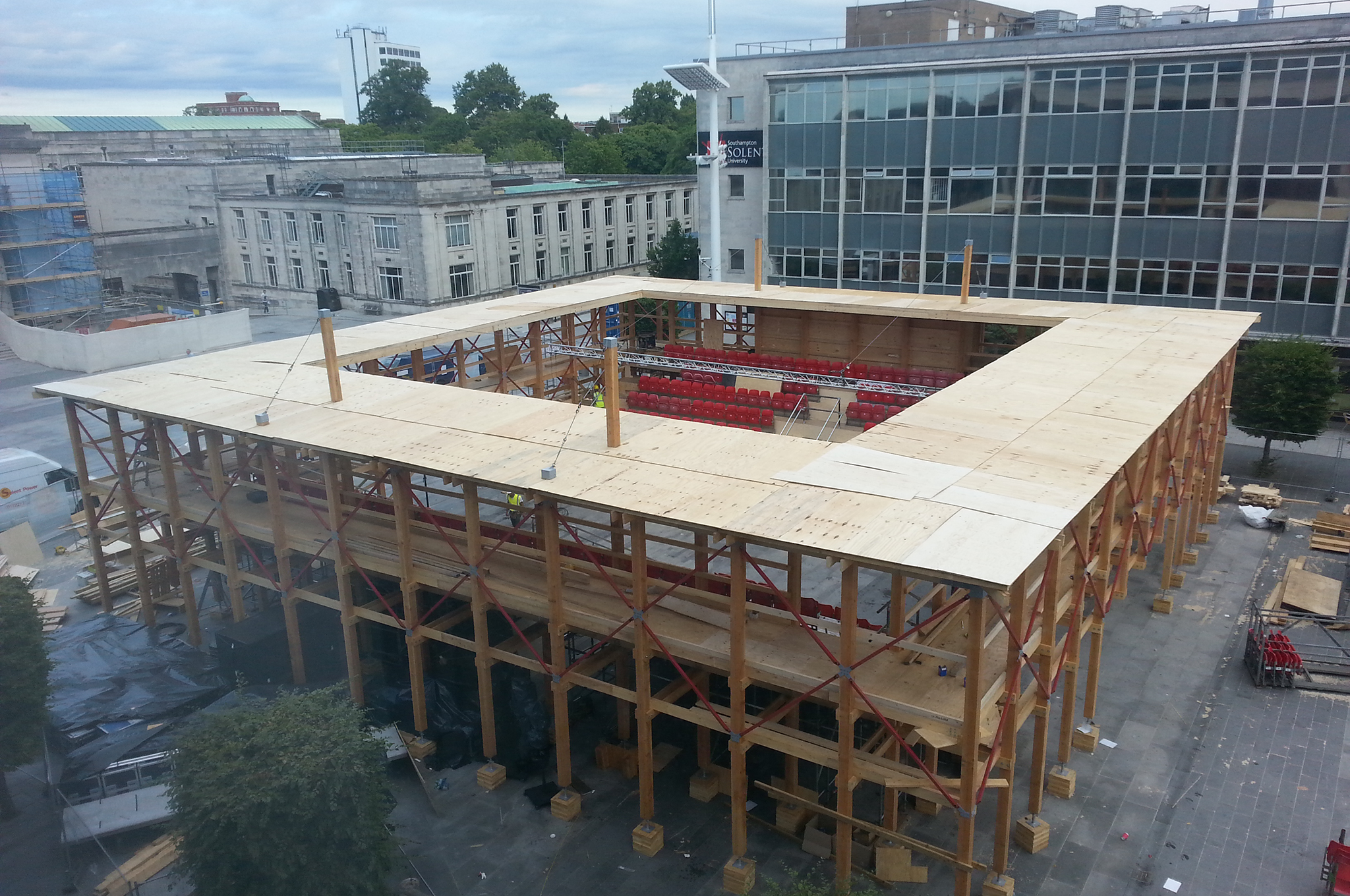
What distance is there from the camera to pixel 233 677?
19625mm

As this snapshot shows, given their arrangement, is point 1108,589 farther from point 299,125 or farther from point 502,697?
point 299,125

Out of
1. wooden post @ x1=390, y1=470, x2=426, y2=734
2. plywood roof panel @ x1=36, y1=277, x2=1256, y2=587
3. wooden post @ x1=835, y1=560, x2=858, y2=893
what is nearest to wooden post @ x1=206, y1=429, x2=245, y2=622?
plywood roof panel @ x1=36, y1=277, x2=1256, y2=587

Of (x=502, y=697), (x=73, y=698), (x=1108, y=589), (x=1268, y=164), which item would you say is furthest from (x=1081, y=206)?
(x=73, y=698)

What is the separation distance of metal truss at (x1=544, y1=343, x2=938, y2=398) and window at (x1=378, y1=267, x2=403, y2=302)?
1013 inches

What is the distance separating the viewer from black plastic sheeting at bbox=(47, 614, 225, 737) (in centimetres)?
1866

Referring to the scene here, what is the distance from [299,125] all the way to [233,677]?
277 feet

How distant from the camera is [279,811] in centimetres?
1241

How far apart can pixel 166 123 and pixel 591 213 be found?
4725 cm

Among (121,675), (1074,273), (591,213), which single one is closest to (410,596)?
(121,675)

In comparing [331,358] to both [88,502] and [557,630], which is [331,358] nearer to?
[557,630]

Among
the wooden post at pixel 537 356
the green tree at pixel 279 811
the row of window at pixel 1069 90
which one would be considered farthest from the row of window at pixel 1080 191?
the green tree at pixel 279 811

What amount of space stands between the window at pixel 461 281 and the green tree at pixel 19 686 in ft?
130

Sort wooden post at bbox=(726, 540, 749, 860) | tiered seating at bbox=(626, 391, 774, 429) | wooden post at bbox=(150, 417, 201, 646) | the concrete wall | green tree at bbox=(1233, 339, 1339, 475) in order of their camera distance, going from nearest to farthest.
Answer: wooden post at bbox=(726, 540, 749, 860) → wooden post at bbox=(150, 417, 201, 646) → tiered seating at bbox=(626, 391, 774, 429) → green tree at bbox=(1233, 339, 1339, 475) → the concrete wall

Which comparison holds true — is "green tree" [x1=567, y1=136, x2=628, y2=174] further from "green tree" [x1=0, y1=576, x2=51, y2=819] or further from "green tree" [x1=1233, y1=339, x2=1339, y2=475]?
"green tree" [x1=0, y1=576, x2=51, y2=819]
